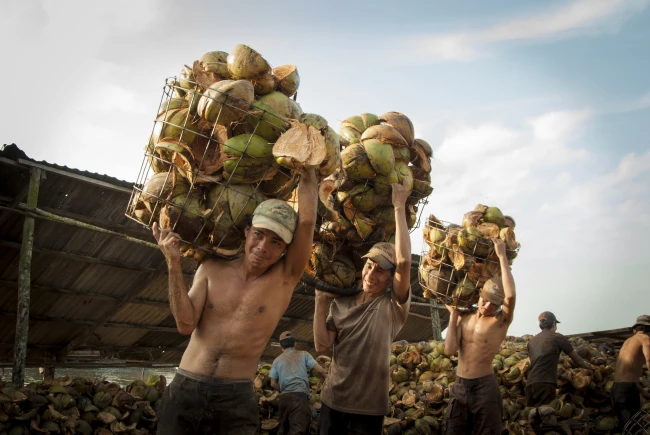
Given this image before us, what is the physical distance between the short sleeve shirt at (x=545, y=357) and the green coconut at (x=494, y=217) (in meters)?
2.78

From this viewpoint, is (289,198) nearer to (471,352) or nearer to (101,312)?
(471,352)

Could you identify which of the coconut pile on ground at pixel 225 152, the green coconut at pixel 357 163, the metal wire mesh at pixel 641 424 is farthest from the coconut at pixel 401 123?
the metal wire mesh at pixel 641 424

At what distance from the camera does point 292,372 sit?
23.0 ft

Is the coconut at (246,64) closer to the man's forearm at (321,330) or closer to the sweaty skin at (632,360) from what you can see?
the man's forearm at (321,330)

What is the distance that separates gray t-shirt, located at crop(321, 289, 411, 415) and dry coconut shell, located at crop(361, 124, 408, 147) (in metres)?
1.09

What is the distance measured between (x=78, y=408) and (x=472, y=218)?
187 inches

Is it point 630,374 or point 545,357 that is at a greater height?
point 545,357

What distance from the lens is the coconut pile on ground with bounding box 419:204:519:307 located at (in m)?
4.95

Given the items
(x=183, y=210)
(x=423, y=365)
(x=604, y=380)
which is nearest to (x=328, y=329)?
(x=183, y=210)

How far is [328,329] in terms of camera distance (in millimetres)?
4219

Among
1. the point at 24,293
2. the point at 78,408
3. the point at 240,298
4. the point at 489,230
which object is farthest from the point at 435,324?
the point at 240,298

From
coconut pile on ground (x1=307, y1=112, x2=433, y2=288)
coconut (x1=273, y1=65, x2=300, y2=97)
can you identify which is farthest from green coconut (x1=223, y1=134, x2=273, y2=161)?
coconut pile on ground (x1=307, y1=112, x2=433, y2=288)

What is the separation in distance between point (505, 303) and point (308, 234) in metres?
2.54

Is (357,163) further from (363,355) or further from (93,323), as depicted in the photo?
(93,323)
